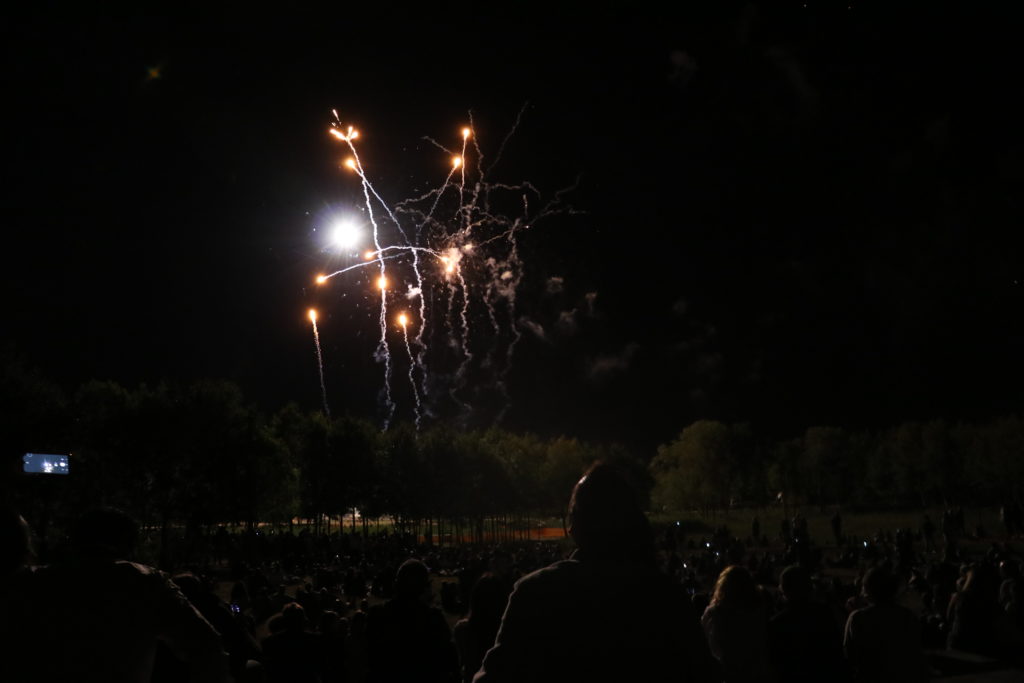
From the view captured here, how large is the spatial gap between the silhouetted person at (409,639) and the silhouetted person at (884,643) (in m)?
2.82

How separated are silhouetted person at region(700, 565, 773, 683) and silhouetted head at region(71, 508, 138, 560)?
408 cm

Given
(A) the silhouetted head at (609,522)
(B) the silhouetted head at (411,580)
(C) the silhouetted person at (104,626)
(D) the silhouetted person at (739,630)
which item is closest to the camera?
(A) the silhouetted head at (609,522)

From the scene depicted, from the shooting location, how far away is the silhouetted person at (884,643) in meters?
5.87

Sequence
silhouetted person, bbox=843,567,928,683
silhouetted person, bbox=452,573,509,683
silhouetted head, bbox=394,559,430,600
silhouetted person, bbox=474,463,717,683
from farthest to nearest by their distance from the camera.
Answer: silhouetted person, bbox=452,573,509,683
silhouetted person, bbox=843,567,928,683
silhouetted head, bbox=394,559,430,600
silhouetted person, bbox=474,463,717,683

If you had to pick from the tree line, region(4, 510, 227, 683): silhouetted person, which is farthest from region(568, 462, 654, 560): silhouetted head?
the tree line

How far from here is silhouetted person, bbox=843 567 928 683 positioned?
19.3 ft

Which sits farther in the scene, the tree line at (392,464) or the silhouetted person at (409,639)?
the tree line at (392,464)

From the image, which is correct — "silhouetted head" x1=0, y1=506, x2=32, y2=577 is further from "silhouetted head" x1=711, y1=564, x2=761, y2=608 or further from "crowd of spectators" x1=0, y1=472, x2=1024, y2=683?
"silhouetted head" x1=711, y1=564, x2=761, y2=608

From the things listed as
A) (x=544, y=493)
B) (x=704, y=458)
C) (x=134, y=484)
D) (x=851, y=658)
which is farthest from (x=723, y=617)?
(x=704, y=458)

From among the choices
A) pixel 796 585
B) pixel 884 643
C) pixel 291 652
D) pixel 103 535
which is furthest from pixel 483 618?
pixel 103 535

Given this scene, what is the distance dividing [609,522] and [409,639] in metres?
2.86

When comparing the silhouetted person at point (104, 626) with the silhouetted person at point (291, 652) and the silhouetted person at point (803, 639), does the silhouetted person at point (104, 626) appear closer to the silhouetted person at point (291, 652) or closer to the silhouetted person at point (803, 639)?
the silhouetted person at point (291, 652)

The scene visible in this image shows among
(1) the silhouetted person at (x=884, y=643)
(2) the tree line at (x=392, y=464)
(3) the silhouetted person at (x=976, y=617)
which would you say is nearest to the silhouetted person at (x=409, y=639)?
(1) the silhouetted person at (x=884, y=643)

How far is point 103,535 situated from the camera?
341cm
